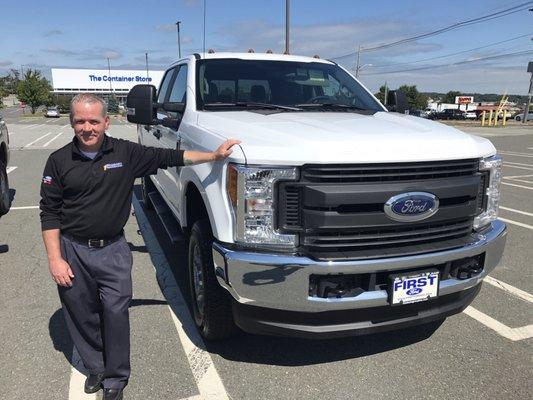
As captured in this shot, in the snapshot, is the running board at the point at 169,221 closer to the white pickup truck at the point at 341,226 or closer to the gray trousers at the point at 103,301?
the white pickup truck at the point at 341,226

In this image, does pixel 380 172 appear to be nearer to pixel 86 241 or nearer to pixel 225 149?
pixel 225 149

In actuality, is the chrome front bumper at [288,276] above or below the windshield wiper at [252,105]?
below

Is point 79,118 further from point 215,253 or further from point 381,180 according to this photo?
point 381,180

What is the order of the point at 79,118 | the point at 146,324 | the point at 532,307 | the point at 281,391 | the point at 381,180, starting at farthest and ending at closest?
the point at 532,307 → the point at 146,324 → the point at 281,391 → the point at 381,180 → the point at 79,118

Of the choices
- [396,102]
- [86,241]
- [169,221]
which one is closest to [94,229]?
[86,241]

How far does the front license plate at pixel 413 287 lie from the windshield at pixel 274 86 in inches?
69.1

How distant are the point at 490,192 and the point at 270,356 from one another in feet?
5.91

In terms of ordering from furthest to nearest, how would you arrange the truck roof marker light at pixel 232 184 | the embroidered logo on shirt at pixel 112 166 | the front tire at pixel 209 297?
the front tire at pixel 209 297
the truck roof marker light at pixel 232 184
the embroidered logo on shirt at pixel 112 166

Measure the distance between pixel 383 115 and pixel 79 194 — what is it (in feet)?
7.78

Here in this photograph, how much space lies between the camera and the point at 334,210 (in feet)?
8.33

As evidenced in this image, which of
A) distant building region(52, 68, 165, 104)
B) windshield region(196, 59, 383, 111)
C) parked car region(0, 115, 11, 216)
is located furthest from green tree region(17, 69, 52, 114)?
windshield region(196, 59, 383, 111)

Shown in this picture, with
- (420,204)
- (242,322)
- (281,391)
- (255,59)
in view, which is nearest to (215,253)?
(242,322)

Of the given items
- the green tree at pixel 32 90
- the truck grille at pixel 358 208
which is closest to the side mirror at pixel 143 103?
the truck grille at pixel 358 208

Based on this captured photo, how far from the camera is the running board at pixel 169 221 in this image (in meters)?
4.09
